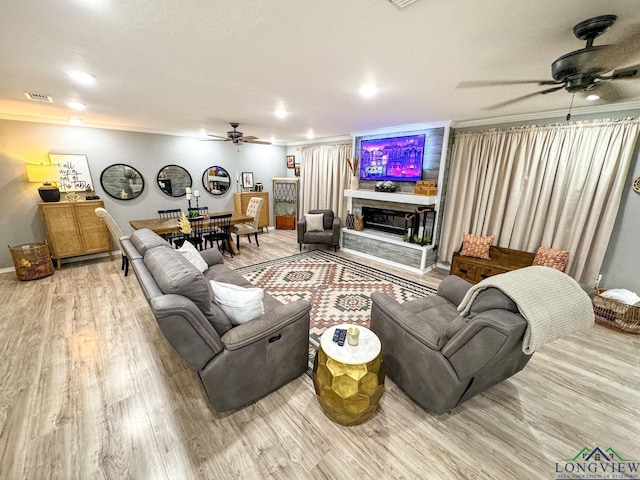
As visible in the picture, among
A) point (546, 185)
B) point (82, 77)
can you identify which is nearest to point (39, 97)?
point (82, 77)

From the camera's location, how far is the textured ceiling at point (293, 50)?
47.0 inches

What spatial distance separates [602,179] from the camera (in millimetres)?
2818

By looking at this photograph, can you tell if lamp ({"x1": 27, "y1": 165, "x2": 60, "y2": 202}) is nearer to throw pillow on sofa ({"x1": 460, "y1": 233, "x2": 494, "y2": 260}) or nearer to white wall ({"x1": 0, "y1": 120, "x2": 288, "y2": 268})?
white wall ({"x1": 0, "y1": 120, "x2": 288, "y2": 268})

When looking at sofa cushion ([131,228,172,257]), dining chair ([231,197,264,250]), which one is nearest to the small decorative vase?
dining chair ([231,197,264,250])

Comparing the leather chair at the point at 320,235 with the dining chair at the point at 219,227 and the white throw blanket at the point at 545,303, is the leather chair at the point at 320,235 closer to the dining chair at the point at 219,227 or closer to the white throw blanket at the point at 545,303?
the dining chair at the point at 219,227

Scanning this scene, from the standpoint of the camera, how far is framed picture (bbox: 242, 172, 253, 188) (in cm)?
633

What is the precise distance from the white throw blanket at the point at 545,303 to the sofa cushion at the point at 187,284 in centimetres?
165

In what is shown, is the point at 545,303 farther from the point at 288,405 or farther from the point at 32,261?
the point at 32,261

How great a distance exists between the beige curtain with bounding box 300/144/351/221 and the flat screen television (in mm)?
682

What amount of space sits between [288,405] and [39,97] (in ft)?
13.2

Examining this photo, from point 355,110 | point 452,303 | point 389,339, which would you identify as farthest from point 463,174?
point 389,339

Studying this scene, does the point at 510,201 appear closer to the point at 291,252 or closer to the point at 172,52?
the point at 291,252

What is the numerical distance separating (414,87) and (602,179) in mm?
2524

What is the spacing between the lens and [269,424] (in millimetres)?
1612
